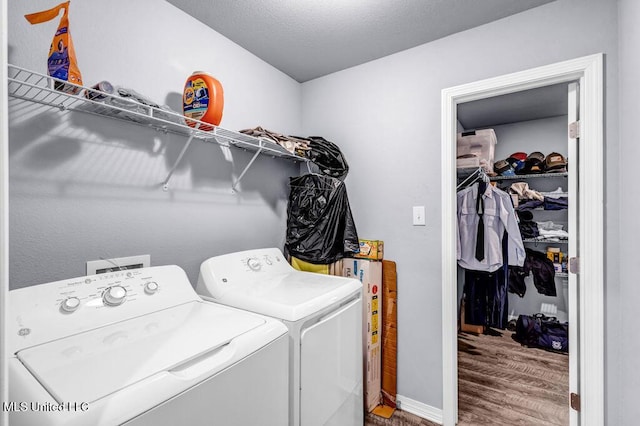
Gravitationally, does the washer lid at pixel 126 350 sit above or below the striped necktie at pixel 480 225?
below

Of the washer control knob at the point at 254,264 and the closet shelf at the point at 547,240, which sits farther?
the closet shelf at the point at 547,240

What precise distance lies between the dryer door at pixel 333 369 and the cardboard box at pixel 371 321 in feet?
0.81

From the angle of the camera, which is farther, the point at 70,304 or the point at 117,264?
the point at 117,264

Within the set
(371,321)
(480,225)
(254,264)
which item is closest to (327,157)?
(254,264)

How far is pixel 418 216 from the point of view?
6.45 feet

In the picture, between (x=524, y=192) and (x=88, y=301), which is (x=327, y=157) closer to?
(x=88, y=301)

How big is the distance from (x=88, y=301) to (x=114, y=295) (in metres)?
0.08

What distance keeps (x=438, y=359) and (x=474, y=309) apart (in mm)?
1780

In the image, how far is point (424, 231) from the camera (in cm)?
195

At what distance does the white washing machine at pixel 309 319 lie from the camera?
3.95 ft

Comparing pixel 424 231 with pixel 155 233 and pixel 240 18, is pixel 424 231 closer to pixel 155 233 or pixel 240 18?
pixel 155 233

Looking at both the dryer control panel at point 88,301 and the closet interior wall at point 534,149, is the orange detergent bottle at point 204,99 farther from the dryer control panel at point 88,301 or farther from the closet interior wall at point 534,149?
the closet interior wall at point 534,149

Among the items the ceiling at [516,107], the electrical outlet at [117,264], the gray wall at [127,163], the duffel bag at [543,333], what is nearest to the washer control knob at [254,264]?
the gray wall at [127,163]

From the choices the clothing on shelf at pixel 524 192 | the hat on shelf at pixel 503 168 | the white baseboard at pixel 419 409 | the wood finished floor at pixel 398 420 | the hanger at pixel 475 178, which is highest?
the hat on shelf at pixel 503 168
